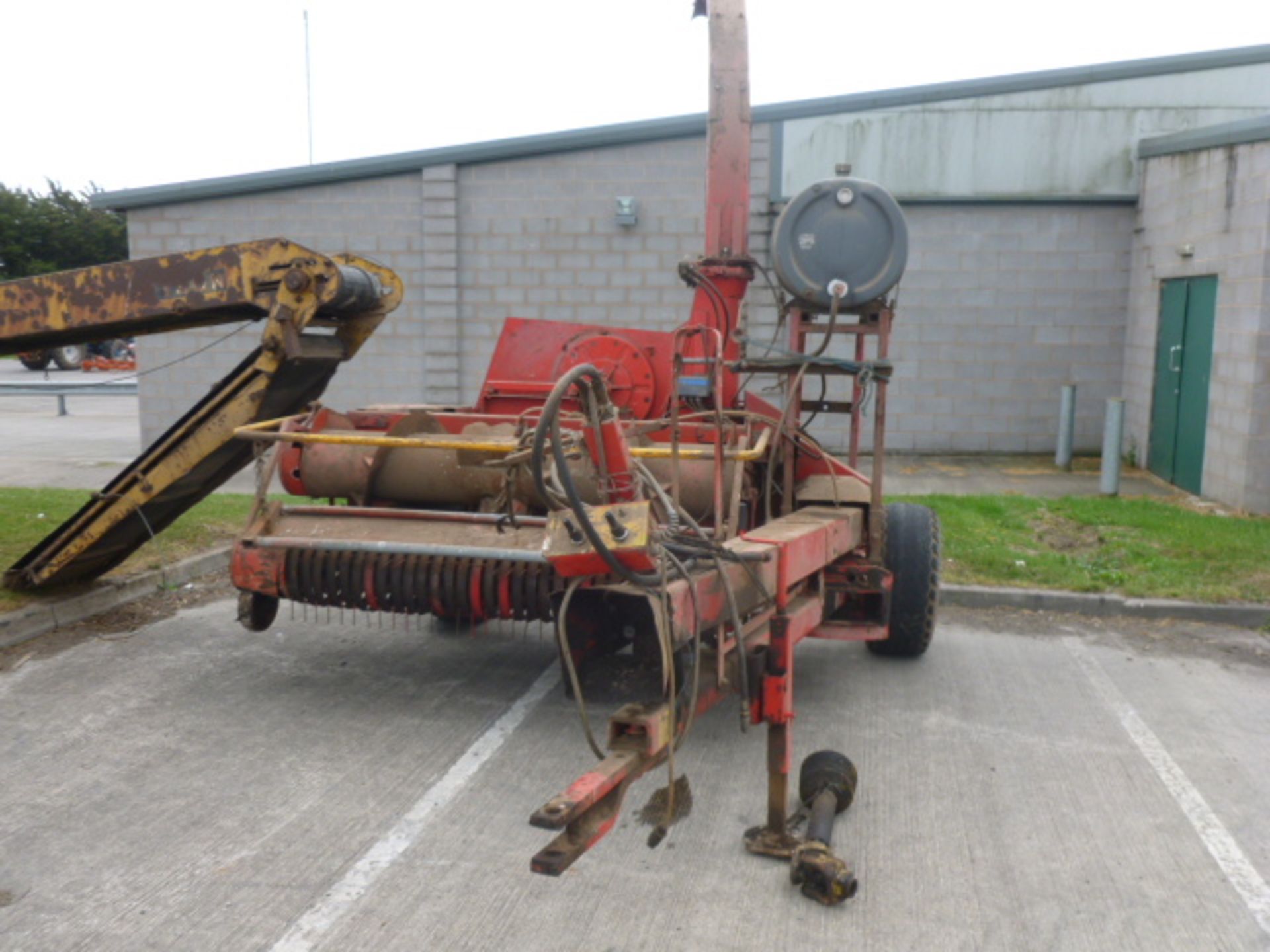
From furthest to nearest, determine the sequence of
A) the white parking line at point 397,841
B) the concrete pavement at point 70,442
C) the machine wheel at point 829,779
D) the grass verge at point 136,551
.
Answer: the concrete pavement at point 70,442
the grass verge at point 136,551
the machine wheel at point 829,779
the white parking line at point 397,841

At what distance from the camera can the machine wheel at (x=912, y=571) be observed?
624 cm

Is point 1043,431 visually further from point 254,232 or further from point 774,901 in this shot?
point 774,901

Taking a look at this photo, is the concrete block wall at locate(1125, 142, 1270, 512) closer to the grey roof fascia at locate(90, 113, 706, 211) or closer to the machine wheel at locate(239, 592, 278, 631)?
the grey roof fascia at locate(90, 113, 706, 211)

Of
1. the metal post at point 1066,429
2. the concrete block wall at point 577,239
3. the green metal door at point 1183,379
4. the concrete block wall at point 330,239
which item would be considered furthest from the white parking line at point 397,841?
the metal post at point 1066,429

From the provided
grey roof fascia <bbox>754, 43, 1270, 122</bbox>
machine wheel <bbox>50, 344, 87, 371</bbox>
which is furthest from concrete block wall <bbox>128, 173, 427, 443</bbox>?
machine wheel <bbox>50, 344, 87, 371</bbox>

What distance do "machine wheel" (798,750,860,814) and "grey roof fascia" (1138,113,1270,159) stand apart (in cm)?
849

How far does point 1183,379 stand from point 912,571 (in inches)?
280

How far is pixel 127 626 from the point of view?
703 cm

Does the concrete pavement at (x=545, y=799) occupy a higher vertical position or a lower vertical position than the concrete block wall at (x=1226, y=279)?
lower

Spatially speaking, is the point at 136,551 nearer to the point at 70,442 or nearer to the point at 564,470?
the point at 564,470

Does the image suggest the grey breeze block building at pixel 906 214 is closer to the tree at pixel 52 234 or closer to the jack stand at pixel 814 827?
the jack stand at pixel 814 827

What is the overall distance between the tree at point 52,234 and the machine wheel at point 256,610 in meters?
36.9

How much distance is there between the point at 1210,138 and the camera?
11359 mm

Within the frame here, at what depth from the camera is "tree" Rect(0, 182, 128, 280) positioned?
1540 inches
